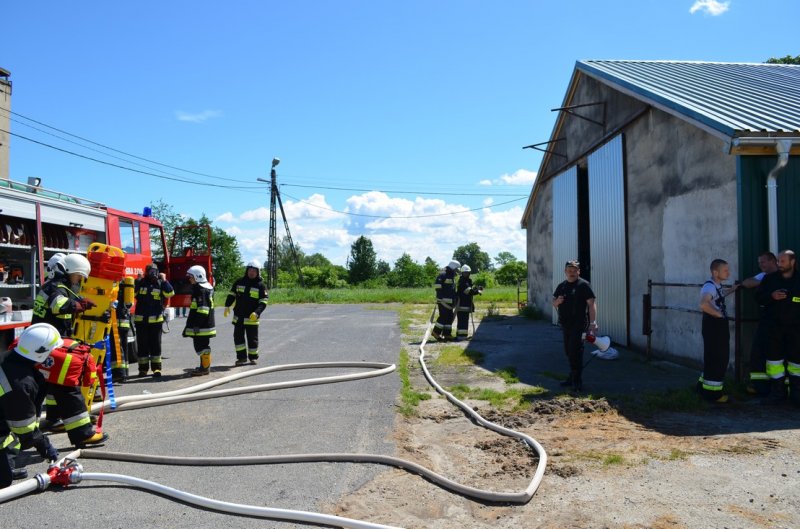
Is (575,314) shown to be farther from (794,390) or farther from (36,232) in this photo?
(36,232)

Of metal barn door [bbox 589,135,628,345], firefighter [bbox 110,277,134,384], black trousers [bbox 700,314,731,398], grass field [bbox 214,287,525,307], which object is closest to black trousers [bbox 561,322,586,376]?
black trousers [bbox 700,314,731,398]

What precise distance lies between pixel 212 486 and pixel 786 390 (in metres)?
6.16

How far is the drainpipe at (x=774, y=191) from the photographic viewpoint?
7.20m

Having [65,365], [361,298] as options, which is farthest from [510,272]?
[65,365]

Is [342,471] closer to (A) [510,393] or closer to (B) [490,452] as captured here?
(B) [490,452]

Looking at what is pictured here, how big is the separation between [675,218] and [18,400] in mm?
8776

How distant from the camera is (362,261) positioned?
56656 mm

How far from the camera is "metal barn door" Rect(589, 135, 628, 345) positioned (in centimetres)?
1106

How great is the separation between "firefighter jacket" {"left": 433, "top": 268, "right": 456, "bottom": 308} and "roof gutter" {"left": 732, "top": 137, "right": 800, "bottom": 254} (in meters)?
6.34

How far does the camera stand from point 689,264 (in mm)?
8719

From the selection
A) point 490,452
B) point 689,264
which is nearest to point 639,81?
point 689,264

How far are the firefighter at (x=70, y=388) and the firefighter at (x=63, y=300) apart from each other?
67 centimetres

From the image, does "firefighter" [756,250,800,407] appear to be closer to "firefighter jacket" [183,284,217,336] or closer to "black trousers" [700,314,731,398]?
"black trousers" [700,314,731,398]

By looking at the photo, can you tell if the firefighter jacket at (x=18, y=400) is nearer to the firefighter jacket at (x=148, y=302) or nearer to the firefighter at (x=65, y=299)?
the firefighter at (x=65, y=299)
